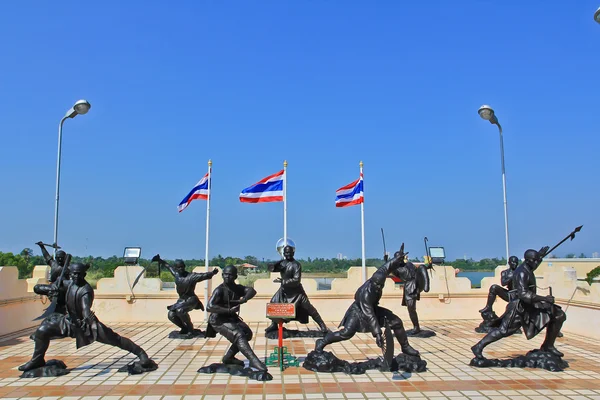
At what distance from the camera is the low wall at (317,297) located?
44.0 ft

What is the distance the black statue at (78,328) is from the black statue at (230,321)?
132 centimetres

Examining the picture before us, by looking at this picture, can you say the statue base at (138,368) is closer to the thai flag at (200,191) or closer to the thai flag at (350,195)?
the thai flag at (200,191)

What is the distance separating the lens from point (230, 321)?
8250 millimetres

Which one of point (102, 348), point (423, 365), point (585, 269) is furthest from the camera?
point (585, 269)

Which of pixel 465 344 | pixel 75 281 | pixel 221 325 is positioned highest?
pixel 75 281

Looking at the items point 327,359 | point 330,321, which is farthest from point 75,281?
point 330,321

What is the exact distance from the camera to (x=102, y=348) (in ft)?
34.5

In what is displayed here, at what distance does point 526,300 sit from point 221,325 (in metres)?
5.29

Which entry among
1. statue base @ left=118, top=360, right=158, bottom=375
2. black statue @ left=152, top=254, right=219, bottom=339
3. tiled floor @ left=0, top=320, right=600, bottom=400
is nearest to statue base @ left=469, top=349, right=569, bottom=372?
tiled floor @ left=0, top=320, right=600, bottom=400

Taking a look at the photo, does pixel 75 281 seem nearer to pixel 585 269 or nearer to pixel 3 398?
pixel 3 398

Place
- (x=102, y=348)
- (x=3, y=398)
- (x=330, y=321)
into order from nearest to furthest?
(x=3, y=398)
(x=102, y=348)
(x=330, y=321)

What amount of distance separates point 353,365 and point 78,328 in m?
4.54

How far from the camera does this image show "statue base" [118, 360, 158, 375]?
320 inches

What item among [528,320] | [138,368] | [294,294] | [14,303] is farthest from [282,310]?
[14,303]
